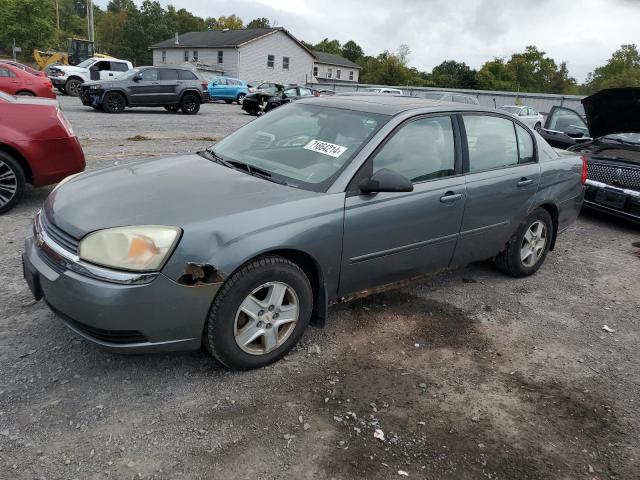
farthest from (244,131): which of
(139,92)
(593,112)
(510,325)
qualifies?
(139,92)

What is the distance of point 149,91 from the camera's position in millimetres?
18141

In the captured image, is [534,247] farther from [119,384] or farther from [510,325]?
[119,384]

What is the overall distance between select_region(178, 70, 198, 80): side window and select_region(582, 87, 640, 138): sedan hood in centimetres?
1495

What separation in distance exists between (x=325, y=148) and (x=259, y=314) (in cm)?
127

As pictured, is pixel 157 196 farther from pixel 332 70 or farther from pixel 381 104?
pixel 332 70

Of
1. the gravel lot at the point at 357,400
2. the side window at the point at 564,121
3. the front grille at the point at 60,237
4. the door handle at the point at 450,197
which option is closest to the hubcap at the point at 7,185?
the gravel lot at the point at 357,400

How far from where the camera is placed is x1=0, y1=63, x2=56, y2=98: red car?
15680mm

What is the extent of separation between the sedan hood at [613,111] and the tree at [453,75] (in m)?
66.0

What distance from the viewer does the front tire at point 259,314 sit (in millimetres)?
2848

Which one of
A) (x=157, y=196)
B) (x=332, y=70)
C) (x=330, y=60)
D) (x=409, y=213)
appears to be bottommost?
(x=409, y=213)

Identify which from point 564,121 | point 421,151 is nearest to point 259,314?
point 421,151

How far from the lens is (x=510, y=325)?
4.05m

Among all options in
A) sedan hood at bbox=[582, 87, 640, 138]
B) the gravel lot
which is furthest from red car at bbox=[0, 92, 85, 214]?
sedan hood at bbox=[582, 87, 640, 138]

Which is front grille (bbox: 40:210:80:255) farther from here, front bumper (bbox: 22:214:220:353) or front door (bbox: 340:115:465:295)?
front door (bbox: 340:115:465:295)
